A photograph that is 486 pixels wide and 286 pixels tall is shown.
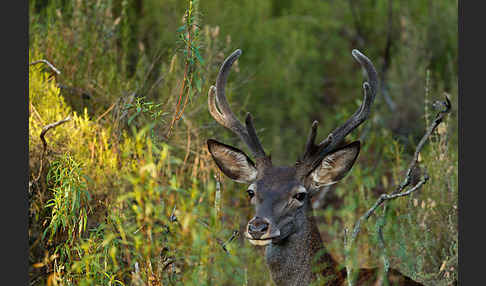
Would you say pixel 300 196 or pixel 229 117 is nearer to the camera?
pixel 300 196

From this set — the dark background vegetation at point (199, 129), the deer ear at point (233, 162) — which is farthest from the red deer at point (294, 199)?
the dark background vegetation at point (199, 129)

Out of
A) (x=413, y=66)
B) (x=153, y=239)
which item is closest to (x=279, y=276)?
(x=153, y=239)

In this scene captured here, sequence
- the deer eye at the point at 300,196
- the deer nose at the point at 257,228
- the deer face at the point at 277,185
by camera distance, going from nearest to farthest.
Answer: the deer nose at the point at 257,228
the deer face at the point at 277,185
the deer eye at the point at 300,196

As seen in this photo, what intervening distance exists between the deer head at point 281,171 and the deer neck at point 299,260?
0.15 ft

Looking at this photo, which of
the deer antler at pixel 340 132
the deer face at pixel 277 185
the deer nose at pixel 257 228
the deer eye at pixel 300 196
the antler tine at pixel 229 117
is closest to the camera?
the deer nose at pixel 257 228

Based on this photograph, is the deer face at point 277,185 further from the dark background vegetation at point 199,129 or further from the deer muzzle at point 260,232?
the dark background vegetation at point 199,129

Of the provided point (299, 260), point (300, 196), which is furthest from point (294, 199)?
point (299, 260)

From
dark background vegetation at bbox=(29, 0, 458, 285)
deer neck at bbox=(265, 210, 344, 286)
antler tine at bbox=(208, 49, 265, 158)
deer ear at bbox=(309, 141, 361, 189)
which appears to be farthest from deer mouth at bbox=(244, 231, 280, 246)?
antler tine at bbox=(208, 49, 265, 158)

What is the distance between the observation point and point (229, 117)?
18.1ft

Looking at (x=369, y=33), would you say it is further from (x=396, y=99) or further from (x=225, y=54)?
(x=225, y=54)

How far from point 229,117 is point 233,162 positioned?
14.3 inches

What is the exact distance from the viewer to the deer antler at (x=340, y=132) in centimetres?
512

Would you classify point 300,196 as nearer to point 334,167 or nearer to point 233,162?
point 334,167

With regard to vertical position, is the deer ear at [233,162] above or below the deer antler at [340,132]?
below
